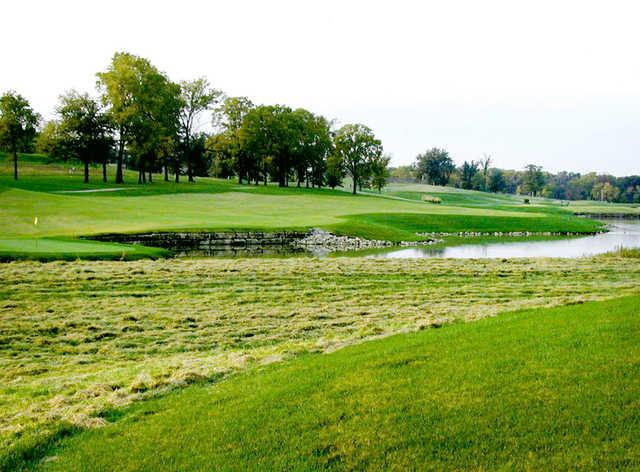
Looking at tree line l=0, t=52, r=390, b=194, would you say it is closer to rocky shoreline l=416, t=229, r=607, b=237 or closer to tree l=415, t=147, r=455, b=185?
rocky shoreline l=416, t=229, r=607, b=237

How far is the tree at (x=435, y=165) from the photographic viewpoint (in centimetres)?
16838

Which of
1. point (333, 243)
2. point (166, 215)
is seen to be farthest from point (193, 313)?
point (166, 215)

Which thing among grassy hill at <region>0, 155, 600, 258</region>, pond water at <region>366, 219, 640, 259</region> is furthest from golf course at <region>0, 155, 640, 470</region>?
pond water at <region>366, 219, 640, 259</region>

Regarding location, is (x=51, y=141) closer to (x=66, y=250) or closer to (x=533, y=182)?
(x=66, y=250)

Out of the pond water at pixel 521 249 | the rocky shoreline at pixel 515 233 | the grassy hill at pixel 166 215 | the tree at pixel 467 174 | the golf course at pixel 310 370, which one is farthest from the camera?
the tree at pixel 467 174

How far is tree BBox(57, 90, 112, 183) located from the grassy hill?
4.11 meters

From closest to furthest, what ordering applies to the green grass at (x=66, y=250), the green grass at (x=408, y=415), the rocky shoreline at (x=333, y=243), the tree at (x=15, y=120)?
the green grass at (x=408, y=415), the green grass at (x=66, y=250), the rocky shoreline at (x=333, y=243), the tree at (x=15, y=120)

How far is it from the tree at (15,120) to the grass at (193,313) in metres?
51.6

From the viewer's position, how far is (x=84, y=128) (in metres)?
69.9

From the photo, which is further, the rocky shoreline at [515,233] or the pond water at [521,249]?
the rocky shoreline at [515,233]

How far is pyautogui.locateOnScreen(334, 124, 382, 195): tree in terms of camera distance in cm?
9606

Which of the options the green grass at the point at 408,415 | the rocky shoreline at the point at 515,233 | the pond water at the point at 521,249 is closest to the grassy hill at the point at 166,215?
the rocky shoreline at the point at 515,233

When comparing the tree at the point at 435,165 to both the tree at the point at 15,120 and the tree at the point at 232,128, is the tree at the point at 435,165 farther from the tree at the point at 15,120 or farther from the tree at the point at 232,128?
the tree at the point at 15,120

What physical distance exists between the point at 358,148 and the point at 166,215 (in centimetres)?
5588
